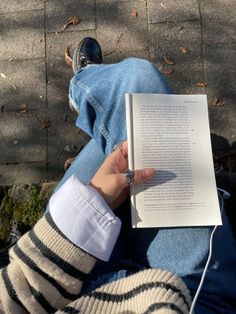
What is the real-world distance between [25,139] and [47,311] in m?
1.16

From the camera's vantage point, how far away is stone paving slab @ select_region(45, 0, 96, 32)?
2395 millimetres

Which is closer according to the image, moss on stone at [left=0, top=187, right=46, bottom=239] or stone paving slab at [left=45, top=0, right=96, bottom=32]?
moss on stone at [left=0, top=187, right=46, bottom=239]

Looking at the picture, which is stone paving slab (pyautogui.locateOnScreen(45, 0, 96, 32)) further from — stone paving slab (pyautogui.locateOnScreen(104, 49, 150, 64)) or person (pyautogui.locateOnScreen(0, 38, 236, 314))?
person (pyautogui.locateOnScreen(0, 38, 236, 314))

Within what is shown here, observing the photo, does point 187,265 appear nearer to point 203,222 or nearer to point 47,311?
point 203,222

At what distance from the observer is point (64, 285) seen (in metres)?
1.28

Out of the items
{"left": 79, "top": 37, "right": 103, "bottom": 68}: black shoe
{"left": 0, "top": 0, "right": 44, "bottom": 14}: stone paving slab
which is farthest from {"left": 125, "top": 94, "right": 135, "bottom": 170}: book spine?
{"left": 0, "top": 0, "right": 44, "bottom": 14}: stone paving slab

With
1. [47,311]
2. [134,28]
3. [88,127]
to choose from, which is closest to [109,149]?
[88,127]

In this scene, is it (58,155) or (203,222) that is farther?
(58,155)

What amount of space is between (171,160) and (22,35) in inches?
52.7

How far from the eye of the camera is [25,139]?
7.43 feet

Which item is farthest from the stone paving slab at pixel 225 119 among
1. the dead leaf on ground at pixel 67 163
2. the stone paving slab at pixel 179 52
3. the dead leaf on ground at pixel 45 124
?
the dead leaf on ground at pixel 45 124

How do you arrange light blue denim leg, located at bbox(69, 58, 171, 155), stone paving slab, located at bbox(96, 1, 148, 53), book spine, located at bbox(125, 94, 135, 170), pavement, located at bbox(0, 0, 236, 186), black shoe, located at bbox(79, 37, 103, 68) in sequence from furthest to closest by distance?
stone paving slab, located at bbox(96, 1, 148, 53), pavement, located at bbox(0, 0, 236, 186), black shoe, located at bbox(79, 37, 103, 68), light blue denim leg, located at bbox(69, 58, 171, 155), book spine, located at bbox(125, 94, 135, 170)

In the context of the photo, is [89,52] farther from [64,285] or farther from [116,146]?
[64,285]

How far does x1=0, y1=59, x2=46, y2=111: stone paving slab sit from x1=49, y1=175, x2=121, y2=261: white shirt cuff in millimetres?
1048
